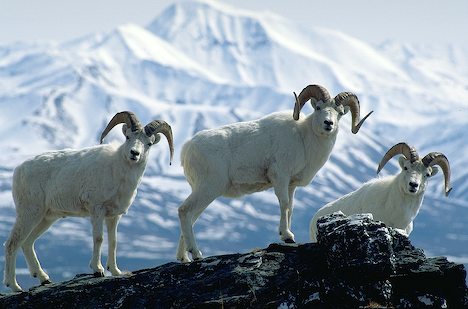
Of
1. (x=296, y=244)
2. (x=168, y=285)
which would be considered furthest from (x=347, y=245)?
(x=168, y=285)

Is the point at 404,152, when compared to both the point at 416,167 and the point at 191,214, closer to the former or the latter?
the point at 416,167

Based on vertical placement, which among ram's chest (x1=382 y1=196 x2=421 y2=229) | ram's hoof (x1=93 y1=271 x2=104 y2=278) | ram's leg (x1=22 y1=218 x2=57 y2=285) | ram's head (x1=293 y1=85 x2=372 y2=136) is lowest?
ram's hoof (x1=93 y1=271 x2=104 y2=278)

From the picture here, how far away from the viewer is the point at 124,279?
2422 centimetres

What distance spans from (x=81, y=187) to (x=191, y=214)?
8.89 feet

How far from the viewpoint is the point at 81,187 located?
86.8 ft

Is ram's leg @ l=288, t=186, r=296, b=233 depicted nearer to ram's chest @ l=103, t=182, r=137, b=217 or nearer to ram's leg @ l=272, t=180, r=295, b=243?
ram's leg @ l=272, t=180, r=295, b=243

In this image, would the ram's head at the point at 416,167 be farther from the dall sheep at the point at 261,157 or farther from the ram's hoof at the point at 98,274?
the ram's hoof at the point at 98,274

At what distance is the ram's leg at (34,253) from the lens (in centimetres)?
2655

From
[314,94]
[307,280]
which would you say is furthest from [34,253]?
[314,94]

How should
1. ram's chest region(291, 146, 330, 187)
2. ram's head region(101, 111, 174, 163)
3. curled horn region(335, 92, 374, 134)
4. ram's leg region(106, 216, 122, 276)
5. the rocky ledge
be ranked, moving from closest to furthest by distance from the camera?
the rocky ledge
ram's leg region(106, 216, 122, 276)
ram's head region(101, 111, 174, 163)
ram's chest region(291, 146, 330, 187)
curled horn region(335, 92, 374, 134)

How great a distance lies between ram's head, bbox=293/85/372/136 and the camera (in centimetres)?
2722

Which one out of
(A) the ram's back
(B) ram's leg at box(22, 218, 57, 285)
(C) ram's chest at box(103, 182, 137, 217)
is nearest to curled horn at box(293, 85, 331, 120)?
(A) the ram's back

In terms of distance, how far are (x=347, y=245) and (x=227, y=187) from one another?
5066mm

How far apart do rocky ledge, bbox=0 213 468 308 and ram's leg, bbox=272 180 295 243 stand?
1296 mm
